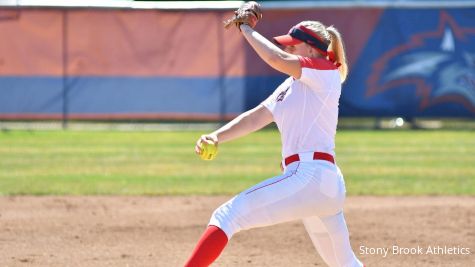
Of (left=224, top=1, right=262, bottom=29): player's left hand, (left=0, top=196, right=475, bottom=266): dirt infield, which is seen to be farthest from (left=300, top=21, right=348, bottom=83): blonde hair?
(left=0, top=196, right=475, bottom=266): dirt infield

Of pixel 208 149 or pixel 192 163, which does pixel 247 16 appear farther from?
pixel 192 163

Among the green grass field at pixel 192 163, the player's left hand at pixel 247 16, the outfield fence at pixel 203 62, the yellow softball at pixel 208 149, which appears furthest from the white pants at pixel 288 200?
the outfield fence at pixel 203 62

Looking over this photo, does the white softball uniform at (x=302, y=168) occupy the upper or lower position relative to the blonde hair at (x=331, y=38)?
lower

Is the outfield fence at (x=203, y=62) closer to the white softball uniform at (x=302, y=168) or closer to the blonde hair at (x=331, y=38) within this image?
the blonde hair at (x=331, y=38)

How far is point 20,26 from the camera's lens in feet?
68.6

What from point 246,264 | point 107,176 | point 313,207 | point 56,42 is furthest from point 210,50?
point 313,207

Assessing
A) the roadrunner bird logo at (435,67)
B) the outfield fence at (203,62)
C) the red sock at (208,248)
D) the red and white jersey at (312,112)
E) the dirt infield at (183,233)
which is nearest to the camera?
the red sock at (208,248)

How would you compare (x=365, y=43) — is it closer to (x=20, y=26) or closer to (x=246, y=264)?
(x=20, y=26)

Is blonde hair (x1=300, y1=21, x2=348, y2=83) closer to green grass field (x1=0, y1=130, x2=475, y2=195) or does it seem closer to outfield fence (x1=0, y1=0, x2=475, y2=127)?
green grass field (x1=0, y1=130, x2=475, y2=195)

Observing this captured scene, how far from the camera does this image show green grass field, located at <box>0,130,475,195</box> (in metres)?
12.5

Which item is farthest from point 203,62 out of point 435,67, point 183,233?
point 183,233

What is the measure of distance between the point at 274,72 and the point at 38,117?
199 inches

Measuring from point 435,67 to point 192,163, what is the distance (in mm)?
7514

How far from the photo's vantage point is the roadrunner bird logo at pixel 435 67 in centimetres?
2042
